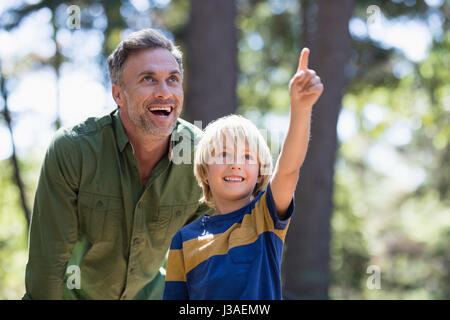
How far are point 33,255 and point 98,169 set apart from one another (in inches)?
23.9

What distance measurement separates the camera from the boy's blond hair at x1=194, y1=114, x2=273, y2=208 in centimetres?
216

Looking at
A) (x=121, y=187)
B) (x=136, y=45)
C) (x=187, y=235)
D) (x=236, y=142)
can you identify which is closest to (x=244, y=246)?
(x=187, y=235)

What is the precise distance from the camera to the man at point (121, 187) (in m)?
2.85

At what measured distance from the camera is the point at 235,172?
2.10 metres

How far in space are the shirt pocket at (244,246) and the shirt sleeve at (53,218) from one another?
123cm

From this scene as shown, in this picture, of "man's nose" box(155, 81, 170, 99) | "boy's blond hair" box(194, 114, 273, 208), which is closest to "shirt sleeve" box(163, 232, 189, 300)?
"boy's blond hair" box(194, 114, 273, 208)

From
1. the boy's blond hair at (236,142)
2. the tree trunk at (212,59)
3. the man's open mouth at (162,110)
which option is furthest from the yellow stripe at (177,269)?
the tree trunk at (212,59)

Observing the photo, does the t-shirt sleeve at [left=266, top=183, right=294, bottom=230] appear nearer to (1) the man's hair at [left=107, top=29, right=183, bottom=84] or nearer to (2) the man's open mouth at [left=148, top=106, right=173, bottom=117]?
(2) the man's open mouth at [left=148, top=106, right=173, bottom=117]

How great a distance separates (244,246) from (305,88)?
66 centimetres

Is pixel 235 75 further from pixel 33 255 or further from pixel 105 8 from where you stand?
pixel 33 255

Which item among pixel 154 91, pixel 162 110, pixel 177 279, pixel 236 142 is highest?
pixel 154 91

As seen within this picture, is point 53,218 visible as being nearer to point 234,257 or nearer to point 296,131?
point 234,257

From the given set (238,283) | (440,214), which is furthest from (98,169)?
(440,214)

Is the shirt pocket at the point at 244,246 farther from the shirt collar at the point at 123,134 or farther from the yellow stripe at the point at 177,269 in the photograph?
the shirt collar at the point at 123,134
